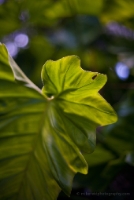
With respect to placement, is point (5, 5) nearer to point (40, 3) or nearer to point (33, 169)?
point (40, 3)

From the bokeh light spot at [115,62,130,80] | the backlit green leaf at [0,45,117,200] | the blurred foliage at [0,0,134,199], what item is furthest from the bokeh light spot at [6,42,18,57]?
the backlit green leaf at [0,45,117,200]

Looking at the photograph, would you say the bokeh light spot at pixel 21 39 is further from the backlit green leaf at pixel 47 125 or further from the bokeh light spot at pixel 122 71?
the backlit green leaf at pixel 47 125

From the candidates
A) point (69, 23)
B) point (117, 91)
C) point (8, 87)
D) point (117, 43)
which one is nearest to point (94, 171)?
point (8, 87)

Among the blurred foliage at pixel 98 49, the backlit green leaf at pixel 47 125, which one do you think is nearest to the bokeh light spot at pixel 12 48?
the blurred foliage at pixel 98 49

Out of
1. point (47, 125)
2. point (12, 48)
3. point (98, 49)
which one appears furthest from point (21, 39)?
point (47, 125)

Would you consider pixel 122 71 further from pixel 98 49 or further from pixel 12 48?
pixel 12 48
